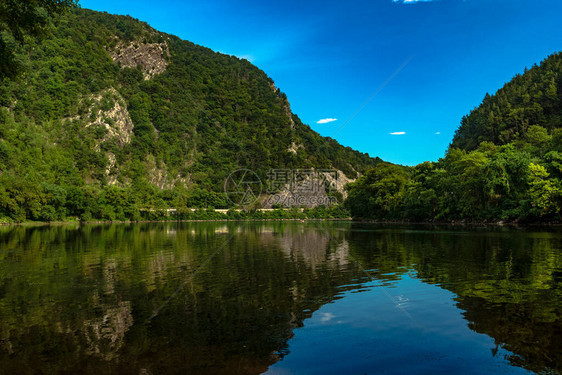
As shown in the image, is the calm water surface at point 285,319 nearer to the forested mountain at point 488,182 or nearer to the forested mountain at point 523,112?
the forested mountain at point 488,182

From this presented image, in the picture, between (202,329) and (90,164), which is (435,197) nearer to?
(202,329)

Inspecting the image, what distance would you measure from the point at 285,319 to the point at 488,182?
6157 centimetres

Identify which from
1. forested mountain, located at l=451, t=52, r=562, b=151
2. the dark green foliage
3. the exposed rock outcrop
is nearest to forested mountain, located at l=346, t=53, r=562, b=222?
forested mountain, located at l=451, t=52, r=562, b=151

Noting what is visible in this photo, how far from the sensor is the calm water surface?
7969 millimetres

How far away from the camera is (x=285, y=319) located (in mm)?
11094

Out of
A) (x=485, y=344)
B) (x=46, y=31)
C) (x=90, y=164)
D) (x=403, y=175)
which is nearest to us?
(x=485, y=344)

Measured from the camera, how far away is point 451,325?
404 inches

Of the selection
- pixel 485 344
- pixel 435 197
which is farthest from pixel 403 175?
pixel 485 344

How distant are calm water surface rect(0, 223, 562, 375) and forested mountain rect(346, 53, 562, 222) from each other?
45.2 metres

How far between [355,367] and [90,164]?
186158 millimetres

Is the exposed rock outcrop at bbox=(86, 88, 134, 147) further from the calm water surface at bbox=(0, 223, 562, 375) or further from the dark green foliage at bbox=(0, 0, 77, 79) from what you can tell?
the calm water surface at bbox=(0, 223, 562, 375)

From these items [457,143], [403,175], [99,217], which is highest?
[457,143]

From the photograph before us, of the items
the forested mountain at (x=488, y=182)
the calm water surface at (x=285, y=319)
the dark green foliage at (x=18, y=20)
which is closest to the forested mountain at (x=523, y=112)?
the forested mountain at (x=488, y=182)

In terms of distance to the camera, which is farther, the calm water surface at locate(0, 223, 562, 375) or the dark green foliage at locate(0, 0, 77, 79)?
the dark green foliage at locate(0, 0, 77, 79)
